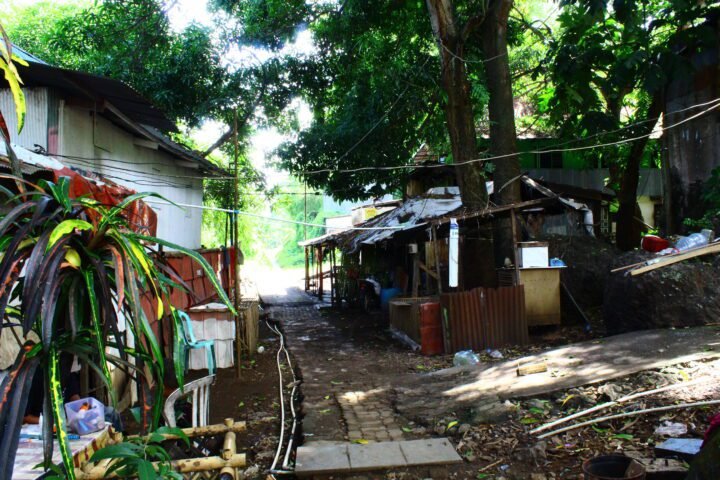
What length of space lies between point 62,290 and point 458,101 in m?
11.6

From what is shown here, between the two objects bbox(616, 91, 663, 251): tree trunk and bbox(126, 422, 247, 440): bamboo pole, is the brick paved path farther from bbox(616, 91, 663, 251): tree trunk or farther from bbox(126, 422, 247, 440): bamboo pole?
bbox(616, 91, 663, 251): tree trunk

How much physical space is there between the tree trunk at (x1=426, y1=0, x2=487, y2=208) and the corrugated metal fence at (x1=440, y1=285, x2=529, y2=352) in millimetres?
2327

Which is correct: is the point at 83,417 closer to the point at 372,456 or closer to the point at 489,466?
the point at 372,456

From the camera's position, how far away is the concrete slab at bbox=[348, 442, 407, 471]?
17.7 ft

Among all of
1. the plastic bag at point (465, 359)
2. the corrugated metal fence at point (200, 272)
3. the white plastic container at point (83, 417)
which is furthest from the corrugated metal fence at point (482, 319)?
the white plastic container at point (83, 417)

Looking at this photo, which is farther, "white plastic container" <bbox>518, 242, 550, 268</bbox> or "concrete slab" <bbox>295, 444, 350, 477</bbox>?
"white plastic container" <bbox>518, 242, 550, 268</bbox>

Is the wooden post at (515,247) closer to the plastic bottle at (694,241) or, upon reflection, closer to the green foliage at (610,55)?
the plastic bottle at (694,241)

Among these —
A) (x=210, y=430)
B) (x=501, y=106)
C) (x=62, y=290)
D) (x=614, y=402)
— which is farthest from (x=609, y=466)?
(x=501, y=106)

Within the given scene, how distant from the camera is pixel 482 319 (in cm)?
1111

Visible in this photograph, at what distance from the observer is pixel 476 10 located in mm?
13539

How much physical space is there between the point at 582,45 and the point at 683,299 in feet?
21.7

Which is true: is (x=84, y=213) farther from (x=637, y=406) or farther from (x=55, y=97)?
(x=55, y=97)

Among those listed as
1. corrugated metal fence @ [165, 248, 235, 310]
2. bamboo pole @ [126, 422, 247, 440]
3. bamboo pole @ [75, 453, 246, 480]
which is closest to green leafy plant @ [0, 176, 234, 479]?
bamboo pole @ [75, 453, 246, 480]

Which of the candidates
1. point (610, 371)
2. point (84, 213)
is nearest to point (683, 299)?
point (610, 371)
